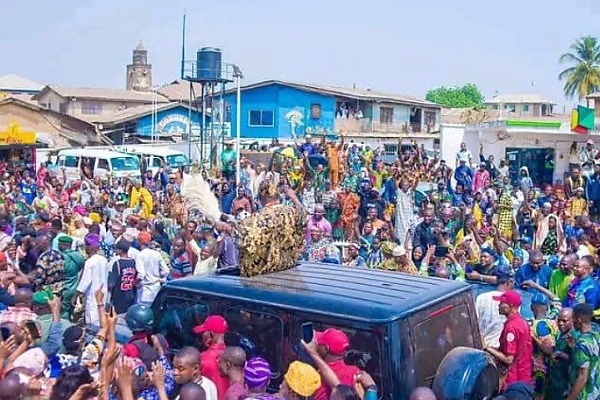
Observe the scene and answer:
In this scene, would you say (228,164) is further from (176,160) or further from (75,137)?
(75,137)

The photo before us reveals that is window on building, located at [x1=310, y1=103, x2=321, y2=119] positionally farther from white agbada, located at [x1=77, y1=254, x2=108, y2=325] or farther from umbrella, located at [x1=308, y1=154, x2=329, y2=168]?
white agbada, located at [x1=77, y1=254, x2=108, y2=325]

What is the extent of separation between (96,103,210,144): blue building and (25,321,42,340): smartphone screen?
34.3 metres

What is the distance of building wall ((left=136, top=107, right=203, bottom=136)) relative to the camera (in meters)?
41.6

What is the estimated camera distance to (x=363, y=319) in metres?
5.16

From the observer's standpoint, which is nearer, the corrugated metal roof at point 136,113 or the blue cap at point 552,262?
the blue cap at point 552,262

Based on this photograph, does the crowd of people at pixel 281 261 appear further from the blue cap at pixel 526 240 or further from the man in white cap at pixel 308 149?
the man in white cap at pixel 308 149

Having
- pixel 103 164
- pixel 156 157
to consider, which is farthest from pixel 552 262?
pixel 156 157

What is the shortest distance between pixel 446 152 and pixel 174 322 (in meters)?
24.3

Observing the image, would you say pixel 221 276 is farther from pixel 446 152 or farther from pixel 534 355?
pixel 446 152

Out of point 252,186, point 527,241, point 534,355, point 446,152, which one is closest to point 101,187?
point 252,186

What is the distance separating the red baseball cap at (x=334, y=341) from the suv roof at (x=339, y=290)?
5.7 inches

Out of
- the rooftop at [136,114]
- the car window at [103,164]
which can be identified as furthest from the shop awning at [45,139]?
the car window at [103,164]

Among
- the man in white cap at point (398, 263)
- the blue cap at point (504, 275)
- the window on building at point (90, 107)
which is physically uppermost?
the window on building at point (90, 107)

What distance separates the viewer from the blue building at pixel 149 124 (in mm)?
40781
